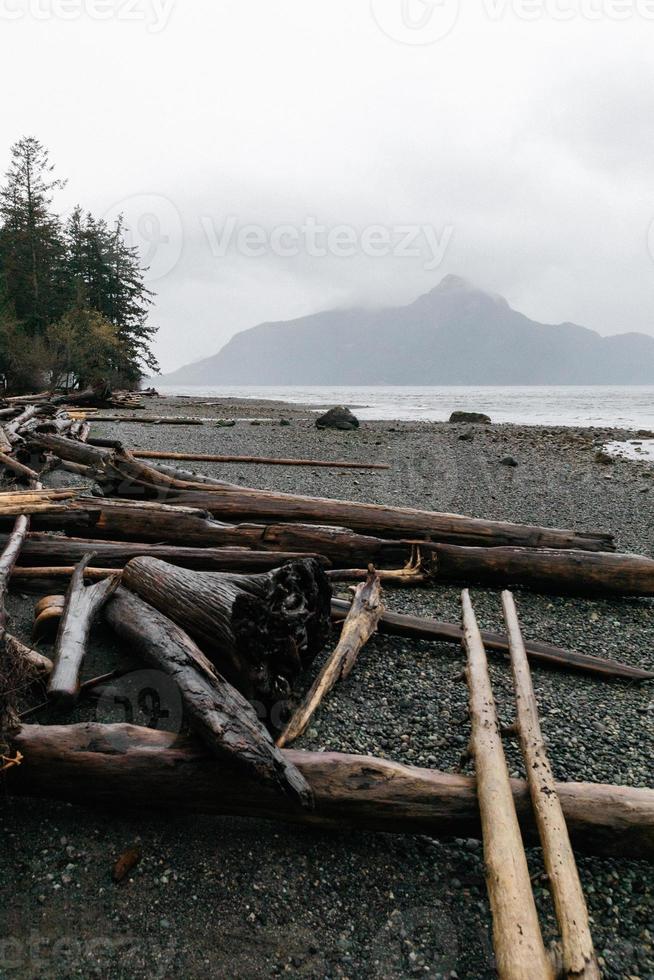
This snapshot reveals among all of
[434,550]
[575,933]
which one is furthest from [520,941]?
[434,550]

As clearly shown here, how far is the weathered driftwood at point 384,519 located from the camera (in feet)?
21.0

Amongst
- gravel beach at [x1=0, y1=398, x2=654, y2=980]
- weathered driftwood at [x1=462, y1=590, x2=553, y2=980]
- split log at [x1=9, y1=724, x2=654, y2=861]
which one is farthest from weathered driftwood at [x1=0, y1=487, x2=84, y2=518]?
weathered driftwood at [x1=462, y1=590, x2=553, y2=980]

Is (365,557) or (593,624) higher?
(365,557)

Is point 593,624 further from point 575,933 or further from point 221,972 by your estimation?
point 221,972

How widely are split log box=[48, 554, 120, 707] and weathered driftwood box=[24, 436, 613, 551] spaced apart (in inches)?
86.6

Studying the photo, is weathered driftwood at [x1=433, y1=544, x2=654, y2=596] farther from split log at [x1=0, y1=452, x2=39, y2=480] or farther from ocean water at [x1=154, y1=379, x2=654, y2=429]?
ocean water at [x1=154, y1=379, x2=654, y2=429]

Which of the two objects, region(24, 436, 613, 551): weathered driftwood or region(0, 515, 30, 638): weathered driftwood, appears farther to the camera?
region(24, 436, 613, 551): weathered driftwood

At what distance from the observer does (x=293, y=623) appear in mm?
3688

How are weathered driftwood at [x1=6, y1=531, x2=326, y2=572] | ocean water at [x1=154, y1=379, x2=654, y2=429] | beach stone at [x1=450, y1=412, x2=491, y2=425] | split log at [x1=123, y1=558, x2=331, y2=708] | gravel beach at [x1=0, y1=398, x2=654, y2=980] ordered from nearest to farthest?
1. gravel beach at [x1=0, y1=398, x2=654, y2=980]
2. split log at [x1=123, y1=558, x2=331, y2=708]
3. weathered driftwood at [x1=6, y1=531, x2=326, y2=572]
4. beach stone at [x1=450, y1=412, x2=491, y2=425]
5. ocean water at [x1=154, y1=379, x2=654, y2=429]

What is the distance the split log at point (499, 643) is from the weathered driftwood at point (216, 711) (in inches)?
61.3

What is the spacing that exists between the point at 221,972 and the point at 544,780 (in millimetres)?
1559

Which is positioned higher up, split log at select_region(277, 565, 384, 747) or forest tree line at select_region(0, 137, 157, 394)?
forest tree line at select_region(0, 137, 157, 394)

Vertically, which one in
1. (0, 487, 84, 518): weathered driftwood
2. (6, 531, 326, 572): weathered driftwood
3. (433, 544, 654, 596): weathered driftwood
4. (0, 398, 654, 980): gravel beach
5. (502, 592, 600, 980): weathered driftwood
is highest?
(0, 487, 84, 518): weathered driftwood

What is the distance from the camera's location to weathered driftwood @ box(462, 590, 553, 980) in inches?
74.0
